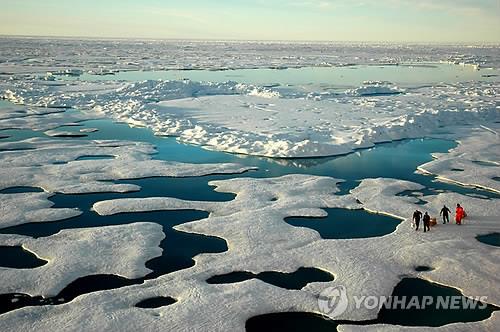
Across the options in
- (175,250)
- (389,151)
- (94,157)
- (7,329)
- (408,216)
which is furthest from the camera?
(389,151)

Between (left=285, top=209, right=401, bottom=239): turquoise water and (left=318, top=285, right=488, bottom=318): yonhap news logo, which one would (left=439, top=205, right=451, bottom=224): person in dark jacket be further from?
(left=318, top=285, right=488, bottom=318): yonhap news logo

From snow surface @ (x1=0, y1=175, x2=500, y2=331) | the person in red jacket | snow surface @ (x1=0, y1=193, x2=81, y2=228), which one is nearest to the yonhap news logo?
snow surface @ (x1=0, y1=175, x2=500, y2=331)

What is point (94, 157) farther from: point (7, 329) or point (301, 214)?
point (7, 329)

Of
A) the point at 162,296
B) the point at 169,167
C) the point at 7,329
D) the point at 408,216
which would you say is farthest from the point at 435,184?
the point at 7,329

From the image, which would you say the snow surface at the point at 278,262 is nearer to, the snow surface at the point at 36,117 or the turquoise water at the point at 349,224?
the turquoise water at the point at 349,224

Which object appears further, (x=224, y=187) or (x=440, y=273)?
(x=224, y=187)

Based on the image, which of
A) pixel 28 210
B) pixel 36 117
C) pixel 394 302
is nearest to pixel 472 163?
pixel 394 302

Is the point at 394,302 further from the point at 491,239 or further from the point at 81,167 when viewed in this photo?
the point at 81,167
